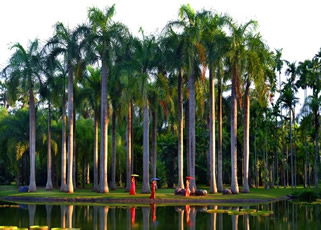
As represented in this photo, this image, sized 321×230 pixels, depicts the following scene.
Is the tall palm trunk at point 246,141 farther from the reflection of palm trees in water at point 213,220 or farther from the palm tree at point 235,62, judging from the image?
the reflection of palm trees in water at point 213,220

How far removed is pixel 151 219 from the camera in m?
28.2

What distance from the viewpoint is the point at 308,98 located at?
63062 millimetres

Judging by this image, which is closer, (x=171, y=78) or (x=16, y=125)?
(x=171, y=78)

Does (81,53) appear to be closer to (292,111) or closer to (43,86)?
(43,86)

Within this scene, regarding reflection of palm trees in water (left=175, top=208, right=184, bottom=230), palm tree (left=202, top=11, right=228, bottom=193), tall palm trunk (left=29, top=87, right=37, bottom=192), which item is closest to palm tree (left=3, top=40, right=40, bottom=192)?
tall palm trunk (left=29, top=87, right=37, bottom=192)

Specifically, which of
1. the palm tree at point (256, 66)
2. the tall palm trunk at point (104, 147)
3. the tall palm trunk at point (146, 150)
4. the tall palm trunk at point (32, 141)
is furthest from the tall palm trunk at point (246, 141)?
the tall palm trunk at point (32, 141)

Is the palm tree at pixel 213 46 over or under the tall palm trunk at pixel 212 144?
over

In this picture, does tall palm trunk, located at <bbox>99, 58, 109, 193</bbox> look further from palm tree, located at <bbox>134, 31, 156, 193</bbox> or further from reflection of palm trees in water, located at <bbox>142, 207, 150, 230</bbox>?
reflection of palm trees in water, located at <bbox>142, 207, 150, 230</bbox>

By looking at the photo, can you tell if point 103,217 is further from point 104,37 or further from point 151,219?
point 104,37

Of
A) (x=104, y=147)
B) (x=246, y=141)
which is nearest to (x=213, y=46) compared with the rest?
(x=246, y=141)

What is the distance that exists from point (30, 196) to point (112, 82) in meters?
14.0

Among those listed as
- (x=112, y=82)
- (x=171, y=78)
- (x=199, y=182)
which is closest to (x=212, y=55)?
(x=171, y=78)

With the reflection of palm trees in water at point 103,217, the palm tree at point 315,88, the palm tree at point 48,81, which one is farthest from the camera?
the palm tree at point 315,88

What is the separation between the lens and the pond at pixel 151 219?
25.3 metres
